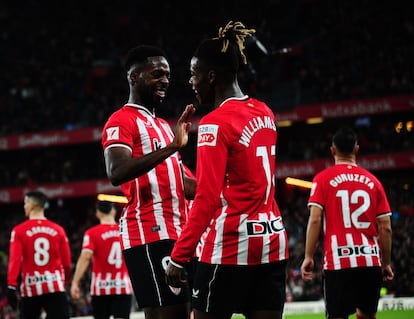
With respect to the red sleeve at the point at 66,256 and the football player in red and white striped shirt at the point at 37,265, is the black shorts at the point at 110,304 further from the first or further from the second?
the football player in red and white striped shirt at the point at 37,265

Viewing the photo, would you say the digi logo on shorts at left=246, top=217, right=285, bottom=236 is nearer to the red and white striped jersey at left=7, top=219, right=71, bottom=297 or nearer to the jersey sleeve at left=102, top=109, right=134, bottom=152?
the jersey sleeve at left=102, top=109, right=134, bottom=152

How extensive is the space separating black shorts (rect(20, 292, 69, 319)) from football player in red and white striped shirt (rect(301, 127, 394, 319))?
3.24 m

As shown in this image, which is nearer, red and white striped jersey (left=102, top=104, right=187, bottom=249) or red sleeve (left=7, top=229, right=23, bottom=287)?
red and white striped jersey (left=102, top=104, right=187, bottom=249)

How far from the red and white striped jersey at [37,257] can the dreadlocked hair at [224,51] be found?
506 centimetres

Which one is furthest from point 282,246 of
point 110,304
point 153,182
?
point 110,304

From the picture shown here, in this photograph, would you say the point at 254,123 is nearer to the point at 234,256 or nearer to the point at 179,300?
the point at 234,256

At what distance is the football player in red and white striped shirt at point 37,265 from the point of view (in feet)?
28.1

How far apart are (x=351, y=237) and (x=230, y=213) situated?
2634 mm

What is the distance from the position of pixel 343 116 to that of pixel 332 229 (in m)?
23.1

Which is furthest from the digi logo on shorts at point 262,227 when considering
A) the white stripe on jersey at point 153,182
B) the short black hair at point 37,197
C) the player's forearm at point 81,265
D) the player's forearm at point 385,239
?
the player's forearm at point 81,265

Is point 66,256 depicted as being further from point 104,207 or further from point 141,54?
point 141,54

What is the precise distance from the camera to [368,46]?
29828 millimetres

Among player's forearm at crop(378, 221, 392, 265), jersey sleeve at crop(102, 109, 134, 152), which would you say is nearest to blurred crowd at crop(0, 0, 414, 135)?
player's forearm at crop(378, 221, 392, 265)

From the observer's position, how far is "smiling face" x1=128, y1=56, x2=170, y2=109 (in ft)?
16.4
